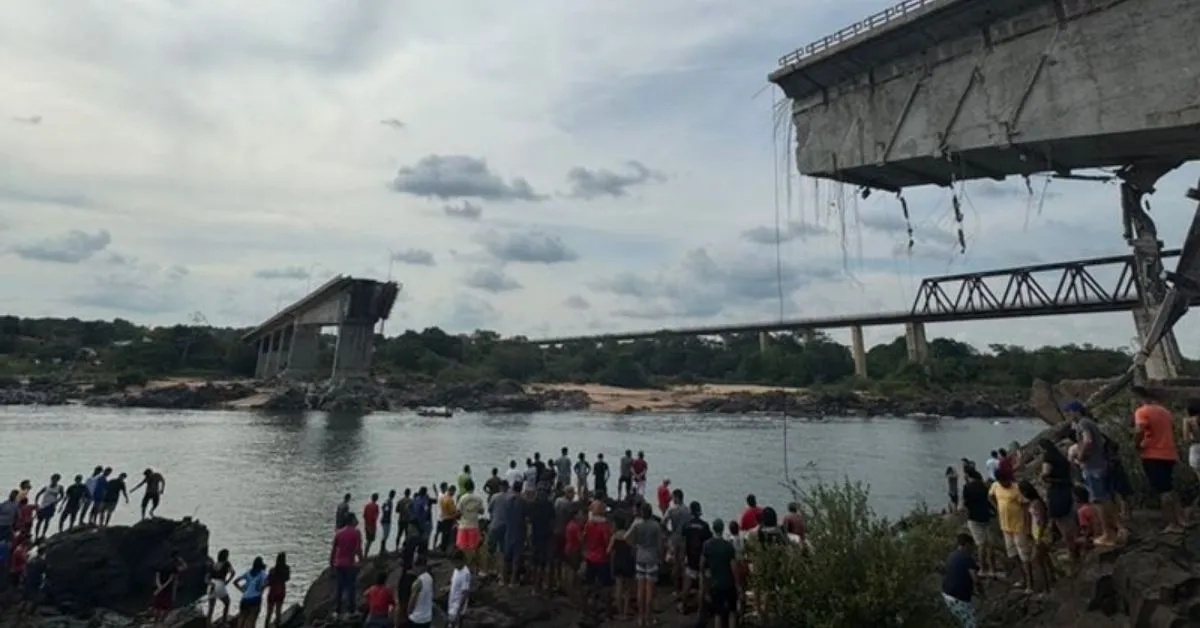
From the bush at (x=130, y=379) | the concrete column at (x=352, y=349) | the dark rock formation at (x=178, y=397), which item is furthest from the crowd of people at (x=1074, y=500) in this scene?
the bush at (x=130, y=379)

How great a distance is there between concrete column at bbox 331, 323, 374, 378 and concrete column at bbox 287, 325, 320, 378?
11.0m

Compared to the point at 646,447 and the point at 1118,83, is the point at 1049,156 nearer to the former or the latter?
the point at 1118,83

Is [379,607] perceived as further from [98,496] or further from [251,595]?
[98,496]

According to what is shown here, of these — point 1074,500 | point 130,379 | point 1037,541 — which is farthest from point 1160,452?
point 130,379

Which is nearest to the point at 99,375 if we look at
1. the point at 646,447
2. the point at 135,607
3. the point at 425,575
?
the point at 646,447

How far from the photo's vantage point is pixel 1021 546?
11188 mm

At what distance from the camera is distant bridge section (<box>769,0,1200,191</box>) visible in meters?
16.5

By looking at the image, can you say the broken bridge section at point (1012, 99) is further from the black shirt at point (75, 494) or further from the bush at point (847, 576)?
the black shirt at point (75, 494)

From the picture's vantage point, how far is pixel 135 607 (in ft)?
65.8

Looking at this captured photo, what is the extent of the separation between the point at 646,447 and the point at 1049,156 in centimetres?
4374

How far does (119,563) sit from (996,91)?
2552 cm

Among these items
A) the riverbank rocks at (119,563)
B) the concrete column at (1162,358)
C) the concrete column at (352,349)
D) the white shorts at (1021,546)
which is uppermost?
the concrete column at (352,349)

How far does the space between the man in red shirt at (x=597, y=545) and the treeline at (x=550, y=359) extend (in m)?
102

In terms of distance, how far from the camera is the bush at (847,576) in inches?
385
